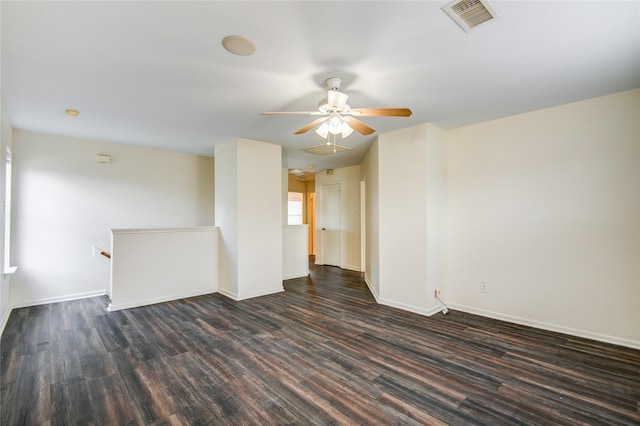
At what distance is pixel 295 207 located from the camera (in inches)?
368

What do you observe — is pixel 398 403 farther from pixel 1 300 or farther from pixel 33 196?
pixel 33 196

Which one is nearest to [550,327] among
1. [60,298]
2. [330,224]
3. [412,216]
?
[412,216]

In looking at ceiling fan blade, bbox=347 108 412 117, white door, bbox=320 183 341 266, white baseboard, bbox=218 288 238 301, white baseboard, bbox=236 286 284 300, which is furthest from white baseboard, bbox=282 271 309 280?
ceiling fan blade, bbox=347 108 412 117

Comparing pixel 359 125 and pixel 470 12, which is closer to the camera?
pixel 470 12

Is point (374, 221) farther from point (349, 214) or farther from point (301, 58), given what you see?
point (301, 58)

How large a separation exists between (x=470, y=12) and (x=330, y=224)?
575 cm

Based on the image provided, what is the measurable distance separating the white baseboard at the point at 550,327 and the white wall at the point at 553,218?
0.01 metres

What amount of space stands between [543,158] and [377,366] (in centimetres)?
289

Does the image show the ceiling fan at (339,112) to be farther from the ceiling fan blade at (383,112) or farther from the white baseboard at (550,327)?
the white baseboard at (550,327)

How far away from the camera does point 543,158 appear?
322cm

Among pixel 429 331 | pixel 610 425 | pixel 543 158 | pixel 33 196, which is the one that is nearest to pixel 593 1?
pixel 543 158

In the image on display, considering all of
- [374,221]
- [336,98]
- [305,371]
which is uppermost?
[336,98]

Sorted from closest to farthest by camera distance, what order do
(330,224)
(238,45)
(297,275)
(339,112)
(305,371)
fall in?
1. (238,45)
2. (305,371)
3. (339,112)
4. (297,275)
5. (330,224)

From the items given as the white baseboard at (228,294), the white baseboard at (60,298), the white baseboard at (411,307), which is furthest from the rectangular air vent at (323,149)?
the white baseboard at (60,298)
